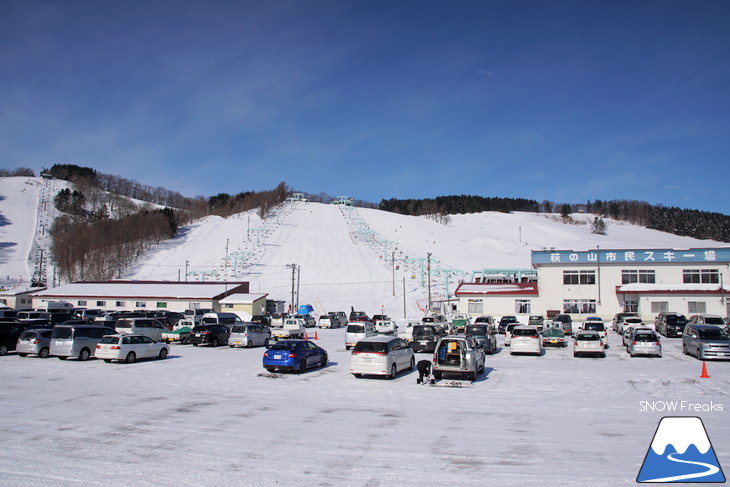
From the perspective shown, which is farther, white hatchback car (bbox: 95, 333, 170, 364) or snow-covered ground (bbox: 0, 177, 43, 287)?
snow-covered ground (bbox: 0, 177, 43, 287)

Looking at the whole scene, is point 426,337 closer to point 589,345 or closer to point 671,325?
point 589,345

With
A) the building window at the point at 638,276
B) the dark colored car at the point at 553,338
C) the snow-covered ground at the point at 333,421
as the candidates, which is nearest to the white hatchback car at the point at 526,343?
the snow-covered ground at the point at 333,421

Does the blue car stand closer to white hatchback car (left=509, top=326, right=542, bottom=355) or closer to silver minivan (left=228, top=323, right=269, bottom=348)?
silver minivan (left=228, top=323, right=269, bottom=348)

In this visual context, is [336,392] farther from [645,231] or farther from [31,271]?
[645,231]

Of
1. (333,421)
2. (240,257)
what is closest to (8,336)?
(333,421)

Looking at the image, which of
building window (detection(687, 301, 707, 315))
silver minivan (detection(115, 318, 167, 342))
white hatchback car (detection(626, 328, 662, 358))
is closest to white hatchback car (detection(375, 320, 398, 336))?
silver minivan (detection(115, 318, 167, 342))

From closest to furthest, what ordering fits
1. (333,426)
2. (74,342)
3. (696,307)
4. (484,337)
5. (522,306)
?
1. (333,426)
2. (74,342)
3. (484,337)
4. (696,307)
5. (522,306)

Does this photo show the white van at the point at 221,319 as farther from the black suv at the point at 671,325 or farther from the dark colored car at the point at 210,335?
the black suv at the point at 671,325

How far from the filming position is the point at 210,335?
3372 centimetres

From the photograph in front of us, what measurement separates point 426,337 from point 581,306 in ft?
115

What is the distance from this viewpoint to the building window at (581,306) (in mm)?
57188

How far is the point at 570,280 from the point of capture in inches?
2293

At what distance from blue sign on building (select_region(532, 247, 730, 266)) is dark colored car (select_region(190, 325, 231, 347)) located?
3712 centimetres

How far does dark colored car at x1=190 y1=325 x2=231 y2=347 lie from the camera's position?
33.6 meters
